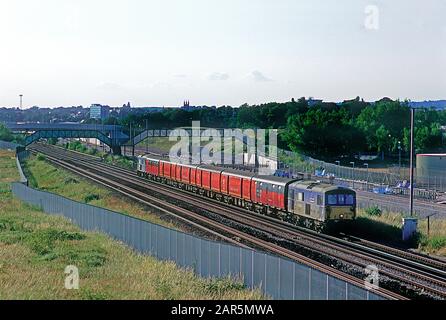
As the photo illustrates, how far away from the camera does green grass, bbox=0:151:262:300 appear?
1958cm

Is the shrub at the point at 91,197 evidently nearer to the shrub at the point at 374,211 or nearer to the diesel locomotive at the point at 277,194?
the diesel locomotive at the point at 277,194

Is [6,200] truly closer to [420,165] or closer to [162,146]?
[420,165]

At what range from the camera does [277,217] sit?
→ 42.2m

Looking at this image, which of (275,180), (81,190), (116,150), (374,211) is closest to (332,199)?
(275,180)

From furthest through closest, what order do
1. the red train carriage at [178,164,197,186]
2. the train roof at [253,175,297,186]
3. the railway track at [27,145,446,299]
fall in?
the red train carriage at [178,164,197,186], the train roof at [253,175,297,186], the railway track at [27,145,446,299]

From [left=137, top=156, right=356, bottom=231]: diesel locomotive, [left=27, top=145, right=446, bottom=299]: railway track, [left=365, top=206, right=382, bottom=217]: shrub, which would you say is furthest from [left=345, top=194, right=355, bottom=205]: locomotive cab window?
[left=365, top=206, right=382, bottom=217]: shrub

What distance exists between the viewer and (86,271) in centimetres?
2361

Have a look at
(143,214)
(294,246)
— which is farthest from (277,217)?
(294,246)

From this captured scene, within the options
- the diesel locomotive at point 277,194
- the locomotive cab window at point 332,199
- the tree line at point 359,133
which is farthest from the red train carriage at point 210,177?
the tree line at point 359,133

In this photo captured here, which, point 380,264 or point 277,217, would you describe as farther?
point 277,217

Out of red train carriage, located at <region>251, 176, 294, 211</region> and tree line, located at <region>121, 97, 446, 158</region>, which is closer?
red train carriage, located at <region>251, 176, 294, 211</region>

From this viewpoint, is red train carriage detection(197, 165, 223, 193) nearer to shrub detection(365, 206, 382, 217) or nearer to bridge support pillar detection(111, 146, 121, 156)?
shrub detection(365, 206, 382, 217)
